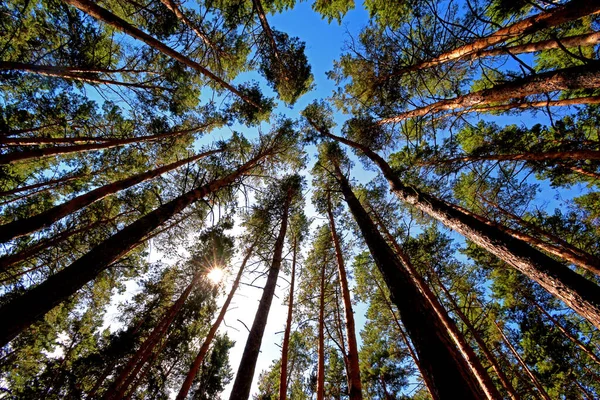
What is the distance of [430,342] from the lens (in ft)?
7.88

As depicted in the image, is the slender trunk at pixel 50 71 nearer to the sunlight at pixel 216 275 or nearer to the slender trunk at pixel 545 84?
the sunlight at pixel 216 275

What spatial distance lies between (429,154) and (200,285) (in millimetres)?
11711

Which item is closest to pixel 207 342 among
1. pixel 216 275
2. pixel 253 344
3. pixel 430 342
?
pixel 253 344

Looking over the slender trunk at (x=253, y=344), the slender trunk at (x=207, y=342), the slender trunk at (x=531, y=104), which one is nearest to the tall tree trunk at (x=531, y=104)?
the slender trunk at (x=531, y=104)

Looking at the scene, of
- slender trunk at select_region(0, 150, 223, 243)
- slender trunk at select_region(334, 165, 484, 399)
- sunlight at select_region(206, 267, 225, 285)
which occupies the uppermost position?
sunlight at select_region(206, 267, 225, 285)

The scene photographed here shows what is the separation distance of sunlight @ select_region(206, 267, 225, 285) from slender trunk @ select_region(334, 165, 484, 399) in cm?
798

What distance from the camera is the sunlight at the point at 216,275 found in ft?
32.4

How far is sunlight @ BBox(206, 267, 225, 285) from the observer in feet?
32.4

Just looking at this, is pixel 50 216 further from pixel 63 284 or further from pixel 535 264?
pixel 535 264

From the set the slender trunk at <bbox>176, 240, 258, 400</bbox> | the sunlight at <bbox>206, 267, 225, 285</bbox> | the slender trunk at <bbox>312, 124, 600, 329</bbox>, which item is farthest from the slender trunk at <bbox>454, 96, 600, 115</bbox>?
the sunlight at <bbox>206, 267, 225, 285</bbox>

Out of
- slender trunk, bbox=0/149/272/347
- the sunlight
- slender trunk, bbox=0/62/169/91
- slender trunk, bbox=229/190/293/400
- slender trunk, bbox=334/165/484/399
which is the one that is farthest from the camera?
the sunlight

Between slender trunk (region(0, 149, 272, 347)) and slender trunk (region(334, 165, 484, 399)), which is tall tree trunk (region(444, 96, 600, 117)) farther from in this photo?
slender trunk (region(0, 149, 272, 347))

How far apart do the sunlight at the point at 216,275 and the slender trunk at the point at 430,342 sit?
7.98 meters

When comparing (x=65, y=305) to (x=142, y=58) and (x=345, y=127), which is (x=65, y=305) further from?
(x=345, y=127)
